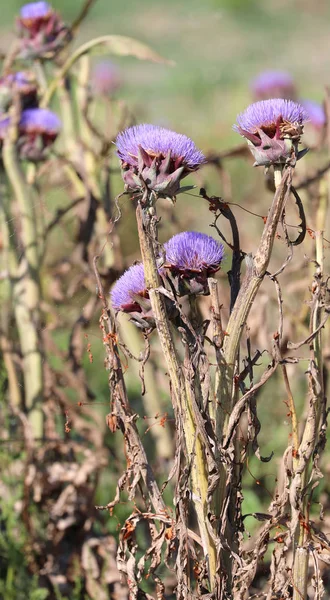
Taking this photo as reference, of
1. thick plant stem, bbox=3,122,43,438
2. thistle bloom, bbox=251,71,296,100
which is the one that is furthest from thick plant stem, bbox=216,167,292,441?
thistle bloom, bbox=251,71,296,100

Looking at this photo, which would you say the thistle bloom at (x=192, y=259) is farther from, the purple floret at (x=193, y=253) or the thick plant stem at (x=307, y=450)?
the thick plant stem at (x=307, y=450)

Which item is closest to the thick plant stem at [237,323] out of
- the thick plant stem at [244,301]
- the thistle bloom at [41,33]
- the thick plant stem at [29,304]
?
the thick plant stem at [244,301]

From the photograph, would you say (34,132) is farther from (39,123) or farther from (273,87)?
(273,87)

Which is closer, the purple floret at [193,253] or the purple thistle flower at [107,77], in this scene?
the purple floret at [193,253]

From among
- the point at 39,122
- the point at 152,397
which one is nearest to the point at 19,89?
the point at 39,122

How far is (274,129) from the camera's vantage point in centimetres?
74

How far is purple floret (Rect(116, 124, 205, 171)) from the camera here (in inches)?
29.2

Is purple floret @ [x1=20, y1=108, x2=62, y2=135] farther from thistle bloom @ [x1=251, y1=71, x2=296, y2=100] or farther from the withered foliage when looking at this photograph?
thistle bloom @ [x1=251, y1=71, x2=296, y2=100]

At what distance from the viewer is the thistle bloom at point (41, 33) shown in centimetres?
159

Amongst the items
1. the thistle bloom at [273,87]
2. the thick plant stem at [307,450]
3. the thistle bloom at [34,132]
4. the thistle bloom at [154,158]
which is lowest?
the thick plant stem at [307,450]

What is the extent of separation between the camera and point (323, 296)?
32.1 inches

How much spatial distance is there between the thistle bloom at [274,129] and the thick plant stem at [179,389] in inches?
4.8

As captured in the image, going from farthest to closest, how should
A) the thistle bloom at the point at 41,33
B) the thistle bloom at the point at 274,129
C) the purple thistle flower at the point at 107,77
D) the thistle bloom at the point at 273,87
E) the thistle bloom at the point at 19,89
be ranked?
the purple thistle flower at the point at 107,77, the thistle bloom at the point at 273,87, the thistle bloom at the point at 41,33, the thistle bloom at the point at 19,89, the thistle bloom at the point at 274,129

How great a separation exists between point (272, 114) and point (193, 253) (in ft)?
0.52
